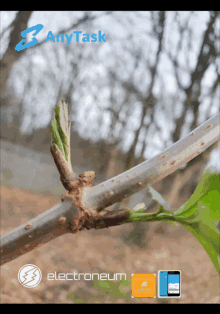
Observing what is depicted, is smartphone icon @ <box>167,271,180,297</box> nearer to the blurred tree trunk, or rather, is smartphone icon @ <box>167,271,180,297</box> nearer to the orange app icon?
Result: the orange app icon

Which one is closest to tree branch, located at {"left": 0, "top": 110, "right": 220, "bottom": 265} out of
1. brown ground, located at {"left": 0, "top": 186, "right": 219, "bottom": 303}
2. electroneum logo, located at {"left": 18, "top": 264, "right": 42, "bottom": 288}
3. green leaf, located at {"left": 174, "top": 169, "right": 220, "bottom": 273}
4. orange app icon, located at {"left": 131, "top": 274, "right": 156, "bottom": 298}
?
green leaf, located at {"left": 174, "top": 169, "right": 220, "bottom": 273}

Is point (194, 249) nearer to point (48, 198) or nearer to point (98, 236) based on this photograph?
point (98, 236)

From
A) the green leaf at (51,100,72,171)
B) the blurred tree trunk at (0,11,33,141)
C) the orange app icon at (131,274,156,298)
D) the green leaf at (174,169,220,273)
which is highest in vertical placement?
the blurred tree trunk at (0,11,33,141)

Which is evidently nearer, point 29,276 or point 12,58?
point 29,276

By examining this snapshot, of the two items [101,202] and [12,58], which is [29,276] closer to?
[101,202]

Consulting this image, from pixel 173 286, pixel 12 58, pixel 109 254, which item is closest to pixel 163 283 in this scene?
pixel 173 286

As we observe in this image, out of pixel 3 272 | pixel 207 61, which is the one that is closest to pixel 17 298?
pixel 3 272

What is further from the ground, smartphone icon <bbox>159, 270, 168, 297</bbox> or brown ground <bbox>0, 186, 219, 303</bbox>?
brown ground <bbox>0, 186, 219, 303</bbox>
